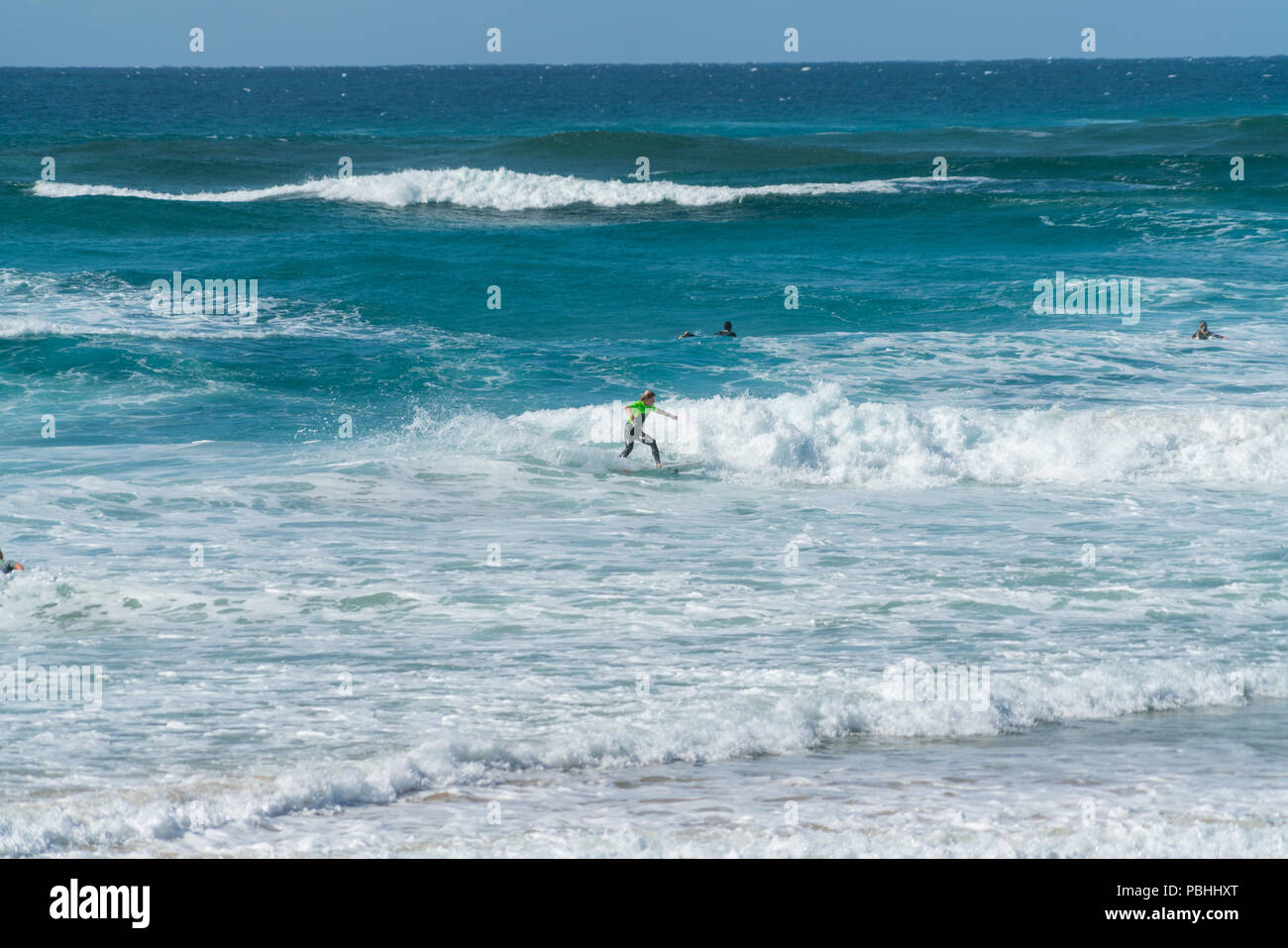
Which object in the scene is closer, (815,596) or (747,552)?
(815,596)

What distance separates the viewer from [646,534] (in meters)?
14.3

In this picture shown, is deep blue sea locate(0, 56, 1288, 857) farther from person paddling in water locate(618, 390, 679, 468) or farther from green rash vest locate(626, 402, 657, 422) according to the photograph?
green rash vest locate(626, 402, 657, 422)

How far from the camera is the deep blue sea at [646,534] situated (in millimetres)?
8016

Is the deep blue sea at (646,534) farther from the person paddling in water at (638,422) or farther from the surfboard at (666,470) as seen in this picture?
the person paddling in water at (638,422)

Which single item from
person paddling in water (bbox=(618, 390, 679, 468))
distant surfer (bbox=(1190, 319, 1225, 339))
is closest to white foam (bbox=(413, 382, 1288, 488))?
person paddling in water (bbox=(618, 390, 679, 468))

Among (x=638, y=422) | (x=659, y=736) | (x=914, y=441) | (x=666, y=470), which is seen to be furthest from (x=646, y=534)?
(x=659, y=736)

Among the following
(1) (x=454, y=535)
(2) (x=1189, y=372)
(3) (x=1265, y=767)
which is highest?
(2) (x=1189, y=372)

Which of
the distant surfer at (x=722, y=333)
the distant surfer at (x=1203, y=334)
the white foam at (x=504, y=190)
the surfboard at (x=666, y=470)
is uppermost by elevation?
the white foam at (x=504, y=190)

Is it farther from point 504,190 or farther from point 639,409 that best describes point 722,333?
point 504,190

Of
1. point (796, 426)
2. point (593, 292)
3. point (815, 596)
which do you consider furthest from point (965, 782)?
point (593, 292)

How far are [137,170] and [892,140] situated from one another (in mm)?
36135

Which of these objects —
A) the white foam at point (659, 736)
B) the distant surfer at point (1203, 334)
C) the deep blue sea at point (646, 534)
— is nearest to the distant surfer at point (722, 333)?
the deep blue sea at point (646, 534)

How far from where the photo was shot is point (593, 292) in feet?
97.9
